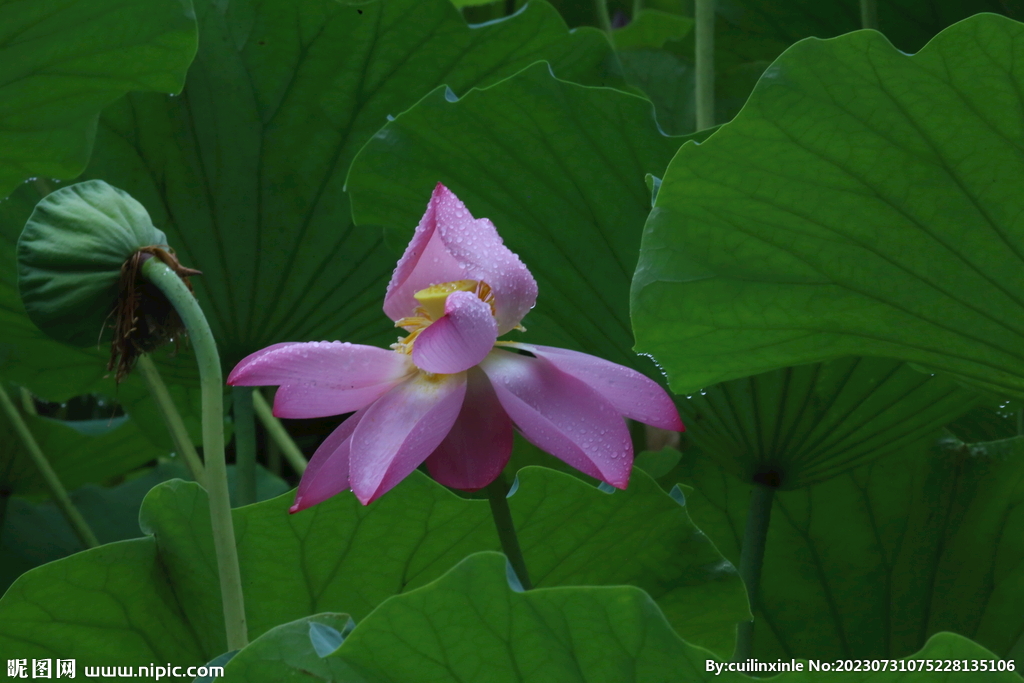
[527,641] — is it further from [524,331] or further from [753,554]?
[753,554]

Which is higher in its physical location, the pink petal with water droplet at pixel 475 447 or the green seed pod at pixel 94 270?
the green seed pod at pixel 94 270

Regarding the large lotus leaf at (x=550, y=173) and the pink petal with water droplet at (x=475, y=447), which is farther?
the large lotus leaf at (x=550, y=173)

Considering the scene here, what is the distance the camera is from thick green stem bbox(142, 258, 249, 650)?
474mm

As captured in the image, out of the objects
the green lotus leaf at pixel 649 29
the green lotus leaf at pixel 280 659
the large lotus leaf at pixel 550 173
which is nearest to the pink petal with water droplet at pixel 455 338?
the green lotus leaf at pixel 280 659

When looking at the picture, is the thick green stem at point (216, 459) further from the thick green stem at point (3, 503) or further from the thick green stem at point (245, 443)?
the thick green stem at point (3, 503)

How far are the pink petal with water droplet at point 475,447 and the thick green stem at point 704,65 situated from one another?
500 millimetres

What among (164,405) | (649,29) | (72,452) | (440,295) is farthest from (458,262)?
(649,29)

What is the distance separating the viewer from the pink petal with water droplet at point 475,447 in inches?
15.2

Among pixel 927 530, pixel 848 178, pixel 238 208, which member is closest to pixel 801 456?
pixel 927 530

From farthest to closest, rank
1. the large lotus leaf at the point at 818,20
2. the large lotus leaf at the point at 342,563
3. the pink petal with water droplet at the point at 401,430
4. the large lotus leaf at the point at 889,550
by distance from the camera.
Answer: the large lotus leaf at the point at 818,20 → the large lotus leaf at the point at 889,550 → the large lotus leaf at the point at 342,563 → the pink petal with water droplet at the point at 401,430

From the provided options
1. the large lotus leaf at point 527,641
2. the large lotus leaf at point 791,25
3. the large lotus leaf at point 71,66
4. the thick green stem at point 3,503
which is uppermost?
the large lotus leaf at point 791,25

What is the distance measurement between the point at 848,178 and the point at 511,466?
17.3 inches

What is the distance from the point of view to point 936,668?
365 mm

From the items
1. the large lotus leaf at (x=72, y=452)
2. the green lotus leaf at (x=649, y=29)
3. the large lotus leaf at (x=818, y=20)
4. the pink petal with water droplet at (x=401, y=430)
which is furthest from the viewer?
the green lotus leaf at (x=649, y=29)
